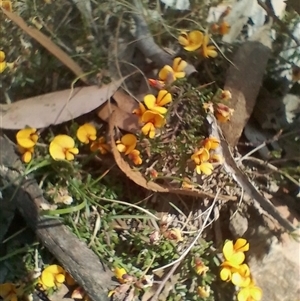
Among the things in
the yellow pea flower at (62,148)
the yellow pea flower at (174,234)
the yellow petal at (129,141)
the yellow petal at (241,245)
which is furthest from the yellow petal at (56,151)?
the yellow petal at (241,245)

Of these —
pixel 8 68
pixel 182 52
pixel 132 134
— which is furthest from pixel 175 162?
pixel 8 68

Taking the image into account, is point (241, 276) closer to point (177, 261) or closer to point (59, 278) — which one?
point (177, 261)

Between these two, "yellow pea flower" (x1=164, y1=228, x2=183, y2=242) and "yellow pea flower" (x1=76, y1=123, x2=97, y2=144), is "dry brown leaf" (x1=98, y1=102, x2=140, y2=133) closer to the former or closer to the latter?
"yellow pea flower" (x1=76, y1=123, x2=97, y2=144)

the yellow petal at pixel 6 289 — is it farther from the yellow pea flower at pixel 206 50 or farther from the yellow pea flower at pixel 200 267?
the yellow pea flower at pixel 206 50

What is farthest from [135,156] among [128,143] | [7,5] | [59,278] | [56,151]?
[7,5]

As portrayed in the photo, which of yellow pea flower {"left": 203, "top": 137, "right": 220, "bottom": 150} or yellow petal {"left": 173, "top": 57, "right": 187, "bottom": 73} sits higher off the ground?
yellow petal {"left": 173, "top": 57, "right": 187, "bottom": 73}

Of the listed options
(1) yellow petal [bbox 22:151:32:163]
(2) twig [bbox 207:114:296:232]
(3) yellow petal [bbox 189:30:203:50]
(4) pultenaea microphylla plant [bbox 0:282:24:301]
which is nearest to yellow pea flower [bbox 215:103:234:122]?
(2) twig [bbox 207:114:296:232]
